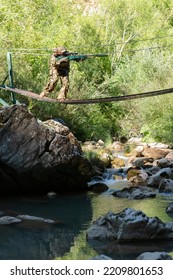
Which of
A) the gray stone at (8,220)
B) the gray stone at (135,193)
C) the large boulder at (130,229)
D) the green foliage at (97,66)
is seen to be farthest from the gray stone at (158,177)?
the green foliage at (97,66)

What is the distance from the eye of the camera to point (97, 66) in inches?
1320

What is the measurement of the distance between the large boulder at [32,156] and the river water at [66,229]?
54 centimetres

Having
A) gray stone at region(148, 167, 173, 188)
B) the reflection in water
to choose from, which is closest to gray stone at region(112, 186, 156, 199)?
the reflection in water

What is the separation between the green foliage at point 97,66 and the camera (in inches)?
1001

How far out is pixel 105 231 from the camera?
10352mm

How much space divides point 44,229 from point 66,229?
1.46ft

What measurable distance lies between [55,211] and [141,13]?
97.1 feet

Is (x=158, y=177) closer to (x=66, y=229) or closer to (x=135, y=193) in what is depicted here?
(x=135, y=193)

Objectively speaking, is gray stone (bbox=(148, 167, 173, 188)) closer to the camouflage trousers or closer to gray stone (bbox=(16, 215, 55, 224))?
the camouflage trousers

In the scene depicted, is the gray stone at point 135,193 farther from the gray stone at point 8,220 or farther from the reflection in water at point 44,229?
the gray stone at point 8,220

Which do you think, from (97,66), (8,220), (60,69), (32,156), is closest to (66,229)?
(8,220)

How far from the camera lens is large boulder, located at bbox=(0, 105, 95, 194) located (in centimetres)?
1446
